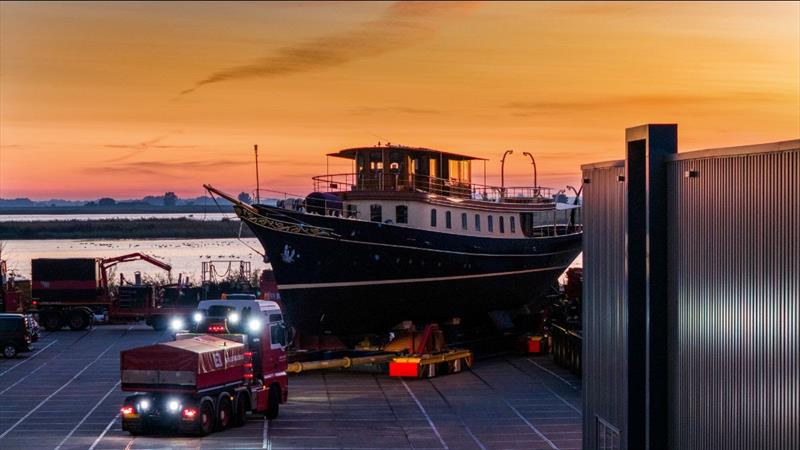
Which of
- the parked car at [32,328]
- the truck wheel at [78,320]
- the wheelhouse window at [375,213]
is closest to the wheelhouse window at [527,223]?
the wheelhouse window at [375,213]

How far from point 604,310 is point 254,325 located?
14096 millimetres

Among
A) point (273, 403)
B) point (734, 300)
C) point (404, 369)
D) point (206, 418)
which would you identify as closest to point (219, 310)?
point (273, 403)

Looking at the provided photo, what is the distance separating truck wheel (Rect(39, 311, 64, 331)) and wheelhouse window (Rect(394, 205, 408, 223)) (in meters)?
23.8

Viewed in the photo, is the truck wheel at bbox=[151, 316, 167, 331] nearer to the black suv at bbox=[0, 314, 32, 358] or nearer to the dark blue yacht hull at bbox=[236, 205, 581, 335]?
the black suv at bbox=[0, 314, 32, 358]

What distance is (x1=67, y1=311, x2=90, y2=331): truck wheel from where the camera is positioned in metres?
65.4

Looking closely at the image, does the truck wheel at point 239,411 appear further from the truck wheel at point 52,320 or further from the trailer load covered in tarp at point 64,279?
the truck wheel at point 52,320

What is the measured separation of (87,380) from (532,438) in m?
18.8

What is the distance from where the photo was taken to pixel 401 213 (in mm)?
50219

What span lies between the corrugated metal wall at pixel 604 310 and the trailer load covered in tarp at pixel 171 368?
10680 mm

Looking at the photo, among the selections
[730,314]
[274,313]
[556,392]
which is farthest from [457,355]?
[730,314]

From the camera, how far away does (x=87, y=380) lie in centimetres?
4478

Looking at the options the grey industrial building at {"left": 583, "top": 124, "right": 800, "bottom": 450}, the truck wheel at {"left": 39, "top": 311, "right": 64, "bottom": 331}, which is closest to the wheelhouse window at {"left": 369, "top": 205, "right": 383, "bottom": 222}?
the truck wheel at {"left": 39, "top": 311, "right": 64, "bottom": 331}

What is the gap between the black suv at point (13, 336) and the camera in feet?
170

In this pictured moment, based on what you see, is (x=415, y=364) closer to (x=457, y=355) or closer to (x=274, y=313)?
(x=457, y=355)
